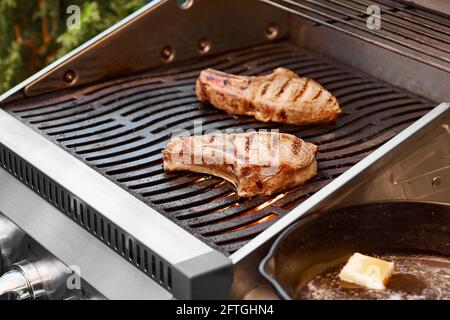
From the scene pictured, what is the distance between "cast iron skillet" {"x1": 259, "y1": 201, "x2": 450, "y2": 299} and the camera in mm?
1741

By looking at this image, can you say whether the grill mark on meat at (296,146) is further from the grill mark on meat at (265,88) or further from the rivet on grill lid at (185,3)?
the rivet on grill lid at (185,3)

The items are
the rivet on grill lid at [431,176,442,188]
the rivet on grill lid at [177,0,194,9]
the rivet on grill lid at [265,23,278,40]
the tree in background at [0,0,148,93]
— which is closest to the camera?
the rivet on grill lid at [431,176,442,188]

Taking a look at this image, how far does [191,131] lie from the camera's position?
230cm

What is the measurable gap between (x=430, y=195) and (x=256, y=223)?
50 centimetres

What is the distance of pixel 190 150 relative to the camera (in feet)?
6.81

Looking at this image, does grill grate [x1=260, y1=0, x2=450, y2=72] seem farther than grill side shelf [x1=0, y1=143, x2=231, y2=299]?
Yes

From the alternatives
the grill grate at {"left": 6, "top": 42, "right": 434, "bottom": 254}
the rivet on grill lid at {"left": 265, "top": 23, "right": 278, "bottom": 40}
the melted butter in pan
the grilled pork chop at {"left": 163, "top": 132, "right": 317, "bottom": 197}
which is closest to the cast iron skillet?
the melted butter in pan

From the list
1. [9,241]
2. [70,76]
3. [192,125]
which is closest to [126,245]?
[9,241]

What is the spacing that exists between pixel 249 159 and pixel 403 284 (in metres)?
0.49

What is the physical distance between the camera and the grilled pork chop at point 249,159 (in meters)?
1.98

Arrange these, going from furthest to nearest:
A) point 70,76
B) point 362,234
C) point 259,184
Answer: point 70,76
point 259,184
point 362,234

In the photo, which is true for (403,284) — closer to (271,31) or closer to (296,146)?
(296,146)

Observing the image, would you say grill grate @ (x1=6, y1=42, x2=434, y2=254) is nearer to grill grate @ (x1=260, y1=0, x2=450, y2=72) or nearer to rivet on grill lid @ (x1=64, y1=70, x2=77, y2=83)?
rivet on grill lid @ (x1=64, y1=70, x2=77, y2=83)

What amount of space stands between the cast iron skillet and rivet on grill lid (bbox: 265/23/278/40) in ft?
3.93
